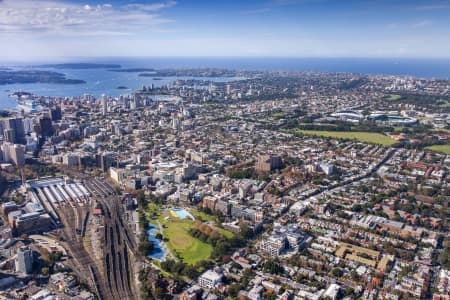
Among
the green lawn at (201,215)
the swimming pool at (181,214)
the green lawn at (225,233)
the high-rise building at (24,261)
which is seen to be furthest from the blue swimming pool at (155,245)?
the high-rise building at (24,261)

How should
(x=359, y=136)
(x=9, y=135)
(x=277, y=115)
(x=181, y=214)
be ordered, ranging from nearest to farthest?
1. (x=181, y=214)
2. (x=9, y=135)
3. (x=359, y=136)
4. (x=277, y=115)

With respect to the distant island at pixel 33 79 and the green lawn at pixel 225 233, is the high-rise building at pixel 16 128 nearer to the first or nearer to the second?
the green lawn at pixel 225 233

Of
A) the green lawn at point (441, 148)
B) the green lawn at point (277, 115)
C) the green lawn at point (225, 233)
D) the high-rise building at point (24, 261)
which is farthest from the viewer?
the green lawn at point (277, 115)

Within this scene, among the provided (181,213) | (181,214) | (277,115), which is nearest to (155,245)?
(181,214)

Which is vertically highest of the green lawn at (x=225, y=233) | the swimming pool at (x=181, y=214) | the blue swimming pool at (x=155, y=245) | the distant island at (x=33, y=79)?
the distant island at (x=33, y=79)

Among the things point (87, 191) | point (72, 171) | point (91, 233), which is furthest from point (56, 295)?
point (72, 171)

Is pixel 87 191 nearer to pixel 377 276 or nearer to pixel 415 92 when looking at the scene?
pixel 377 276

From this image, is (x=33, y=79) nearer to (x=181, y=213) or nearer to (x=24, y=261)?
(x=181, y=213)
